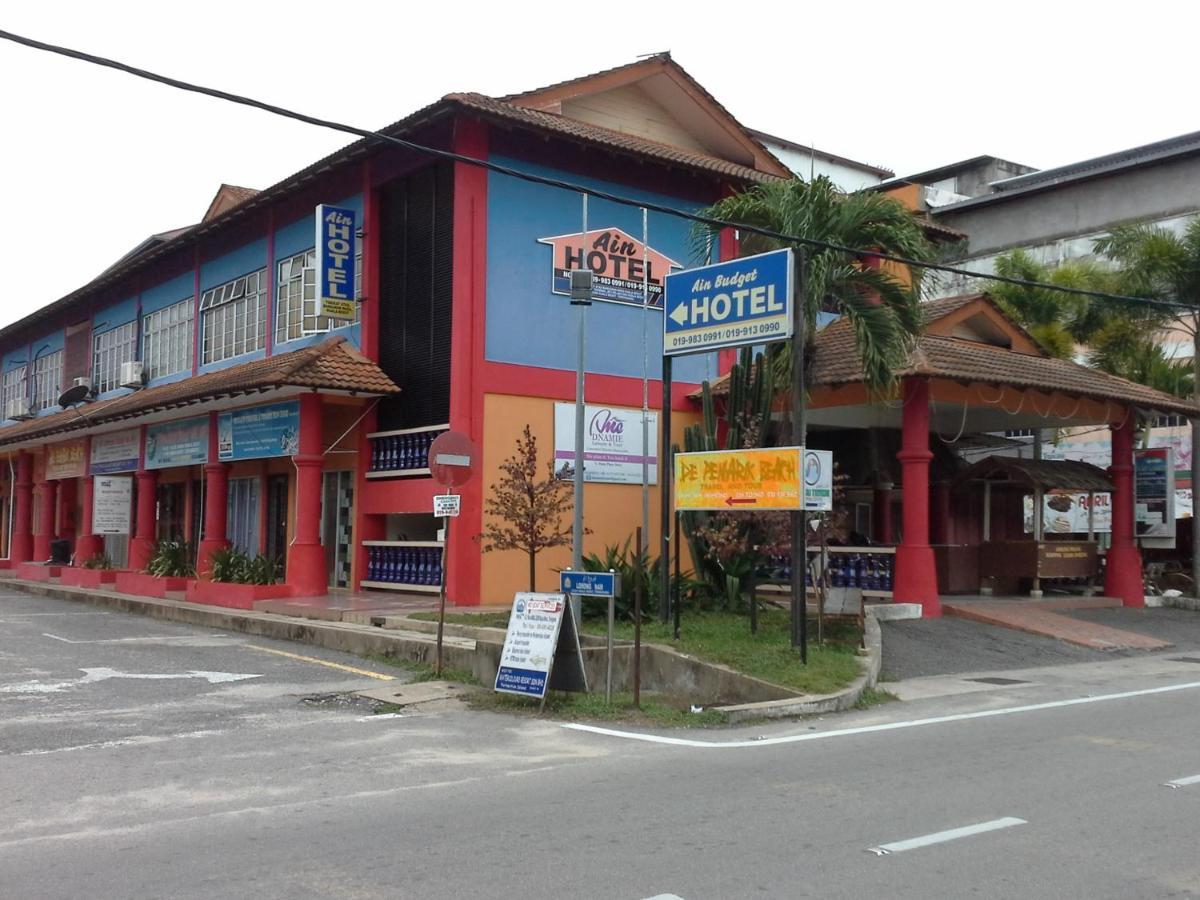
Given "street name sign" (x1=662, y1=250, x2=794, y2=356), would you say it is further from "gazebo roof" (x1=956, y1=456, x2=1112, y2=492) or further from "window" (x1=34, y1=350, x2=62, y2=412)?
"window" (x1=34, y1=350, x2=62, y2=412)

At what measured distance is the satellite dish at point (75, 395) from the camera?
3275cm

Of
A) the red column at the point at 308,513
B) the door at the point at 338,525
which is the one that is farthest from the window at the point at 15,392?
the red column at the point at 308,513

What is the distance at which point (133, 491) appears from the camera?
3173 centimetres

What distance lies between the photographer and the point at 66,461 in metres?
33.8

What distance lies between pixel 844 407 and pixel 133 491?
19989 millimetres

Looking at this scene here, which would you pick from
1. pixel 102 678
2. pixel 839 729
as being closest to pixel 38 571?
pixel 102 678

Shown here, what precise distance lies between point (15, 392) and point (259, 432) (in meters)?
22.9

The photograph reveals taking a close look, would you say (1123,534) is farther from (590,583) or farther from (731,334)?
(590,583)

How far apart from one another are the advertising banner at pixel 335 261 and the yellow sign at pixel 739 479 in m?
9.30

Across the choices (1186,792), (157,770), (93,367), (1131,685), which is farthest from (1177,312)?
(93,367)

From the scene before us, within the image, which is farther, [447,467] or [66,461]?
[66,461]

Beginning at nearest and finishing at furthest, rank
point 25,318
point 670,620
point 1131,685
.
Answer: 1. point 1131,685
2. point 670,620
3. point 25,318

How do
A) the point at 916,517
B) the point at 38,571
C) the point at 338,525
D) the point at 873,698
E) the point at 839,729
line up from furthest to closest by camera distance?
1. the point at 38,571
2. the point at 338,525
3. the point at 916,517
4. the point at 873,698
5. the point at 839,729

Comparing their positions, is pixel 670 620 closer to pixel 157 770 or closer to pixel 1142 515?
pixel 157 770
